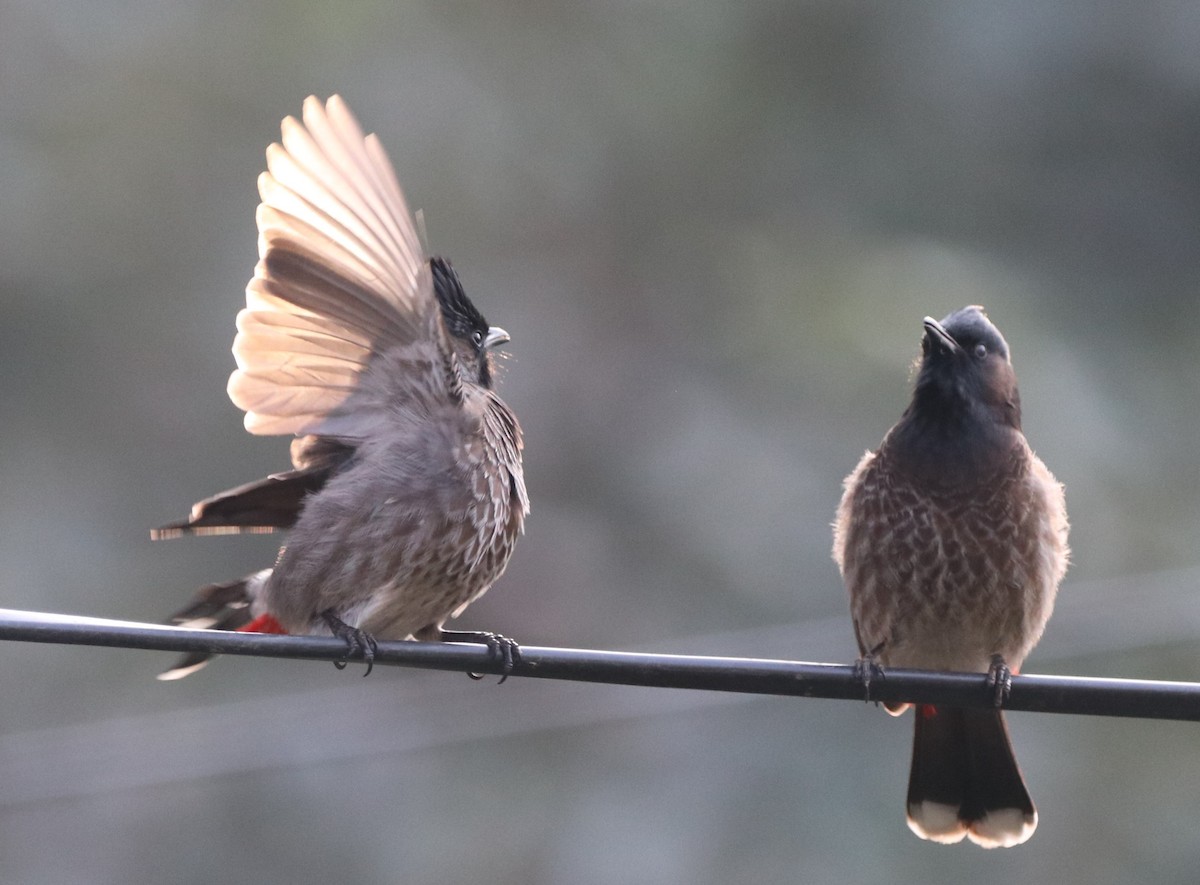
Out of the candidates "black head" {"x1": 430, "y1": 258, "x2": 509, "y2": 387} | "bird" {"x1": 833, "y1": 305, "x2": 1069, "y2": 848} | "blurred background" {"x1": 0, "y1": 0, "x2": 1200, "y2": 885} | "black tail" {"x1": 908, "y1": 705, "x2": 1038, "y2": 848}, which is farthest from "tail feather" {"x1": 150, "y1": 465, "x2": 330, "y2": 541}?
"blurred background" {"x1": 0, "y1": 0, "x2": 1200, "y2": 885}

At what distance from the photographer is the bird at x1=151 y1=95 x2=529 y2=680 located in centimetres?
395

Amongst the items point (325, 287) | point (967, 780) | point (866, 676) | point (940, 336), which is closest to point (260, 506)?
point (325, 287)

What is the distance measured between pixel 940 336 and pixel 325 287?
190 cm

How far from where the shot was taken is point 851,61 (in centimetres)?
1271

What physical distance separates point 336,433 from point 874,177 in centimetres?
898

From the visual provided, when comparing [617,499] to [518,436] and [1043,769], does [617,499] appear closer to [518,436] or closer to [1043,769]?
[1043,769]

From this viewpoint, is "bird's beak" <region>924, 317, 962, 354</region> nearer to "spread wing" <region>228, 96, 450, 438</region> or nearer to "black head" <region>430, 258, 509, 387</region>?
"black head" <region>430, 258, 509, 387</region>

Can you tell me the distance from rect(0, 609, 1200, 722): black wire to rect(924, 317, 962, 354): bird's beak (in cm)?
163

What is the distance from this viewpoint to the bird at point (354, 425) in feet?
13.0

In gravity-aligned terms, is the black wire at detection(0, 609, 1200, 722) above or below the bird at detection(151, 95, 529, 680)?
below

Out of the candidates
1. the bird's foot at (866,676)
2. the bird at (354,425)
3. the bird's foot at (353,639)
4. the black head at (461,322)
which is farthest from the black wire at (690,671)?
the black head at (461,322)

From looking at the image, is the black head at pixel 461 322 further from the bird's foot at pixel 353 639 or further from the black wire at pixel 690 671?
the black wire at pixel 690 671

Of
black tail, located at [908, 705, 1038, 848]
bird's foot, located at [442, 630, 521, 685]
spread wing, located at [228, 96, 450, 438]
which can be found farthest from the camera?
black tail, located at [908, 705, 1038, 848]

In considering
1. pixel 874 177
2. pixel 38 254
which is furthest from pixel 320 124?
pixel 874 177
